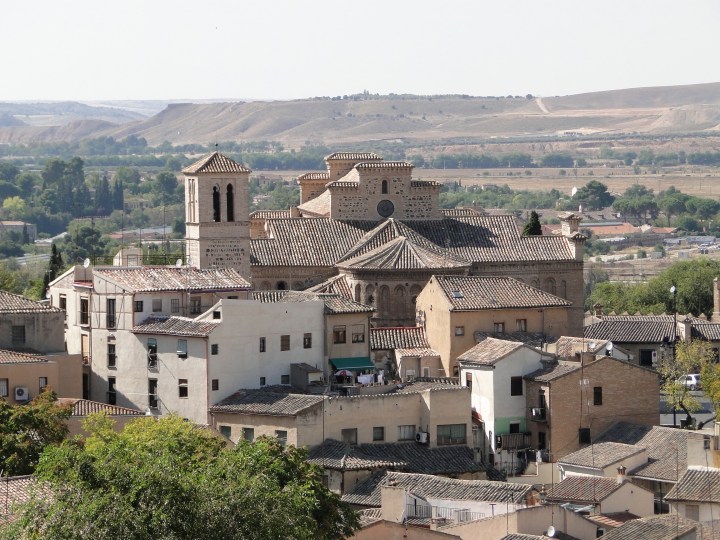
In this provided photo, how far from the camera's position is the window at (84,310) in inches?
2404

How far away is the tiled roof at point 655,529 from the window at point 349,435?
1038 cm

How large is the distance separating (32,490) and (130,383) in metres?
21.5

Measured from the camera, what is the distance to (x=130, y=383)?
58906 millimetres

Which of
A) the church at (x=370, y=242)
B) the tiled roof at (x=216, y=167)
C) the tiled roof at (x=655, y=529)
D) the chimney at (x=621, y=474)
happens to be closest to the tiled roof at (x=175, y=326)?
the church at (x=370, y=242)

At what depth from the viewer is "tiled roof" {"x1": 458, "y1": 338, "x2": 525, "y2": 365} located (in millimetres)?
58156

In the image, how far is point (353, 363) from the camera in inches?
2398

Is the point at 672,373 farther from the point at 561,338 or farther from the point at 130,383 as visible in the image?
the point at 130,383

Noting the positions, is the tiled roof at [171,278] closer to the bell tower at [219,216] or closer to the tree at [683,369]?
the bell tower at [219,216]

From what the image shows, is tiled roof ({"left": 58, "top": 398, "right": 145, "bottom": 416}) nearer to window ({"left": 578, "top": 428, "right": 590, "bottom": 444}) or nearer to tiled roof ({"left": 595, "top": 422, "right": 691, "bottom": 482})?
window ({"left": 578, "top": 428, "right": 590, "bottom": 444})

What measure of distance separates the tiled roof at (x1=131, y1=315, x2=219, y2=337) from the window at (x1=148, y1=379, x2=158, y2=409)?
4.08ft

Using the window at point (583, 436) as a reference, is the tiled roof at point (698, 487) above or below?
above

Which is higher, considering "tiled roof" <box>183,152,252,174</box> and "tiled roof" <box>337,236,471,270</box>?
"tiled roof" <box>183,152,252,174</box>

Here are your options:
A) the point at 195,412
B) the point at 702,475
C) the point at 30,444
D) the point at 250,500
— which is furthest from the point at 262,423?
the point at 250,500

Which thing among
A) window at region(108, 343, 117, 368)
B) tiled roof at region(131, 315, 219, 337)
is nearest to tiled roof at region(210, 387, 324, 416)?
tiled roof at region(131, 315, 219, 337)
